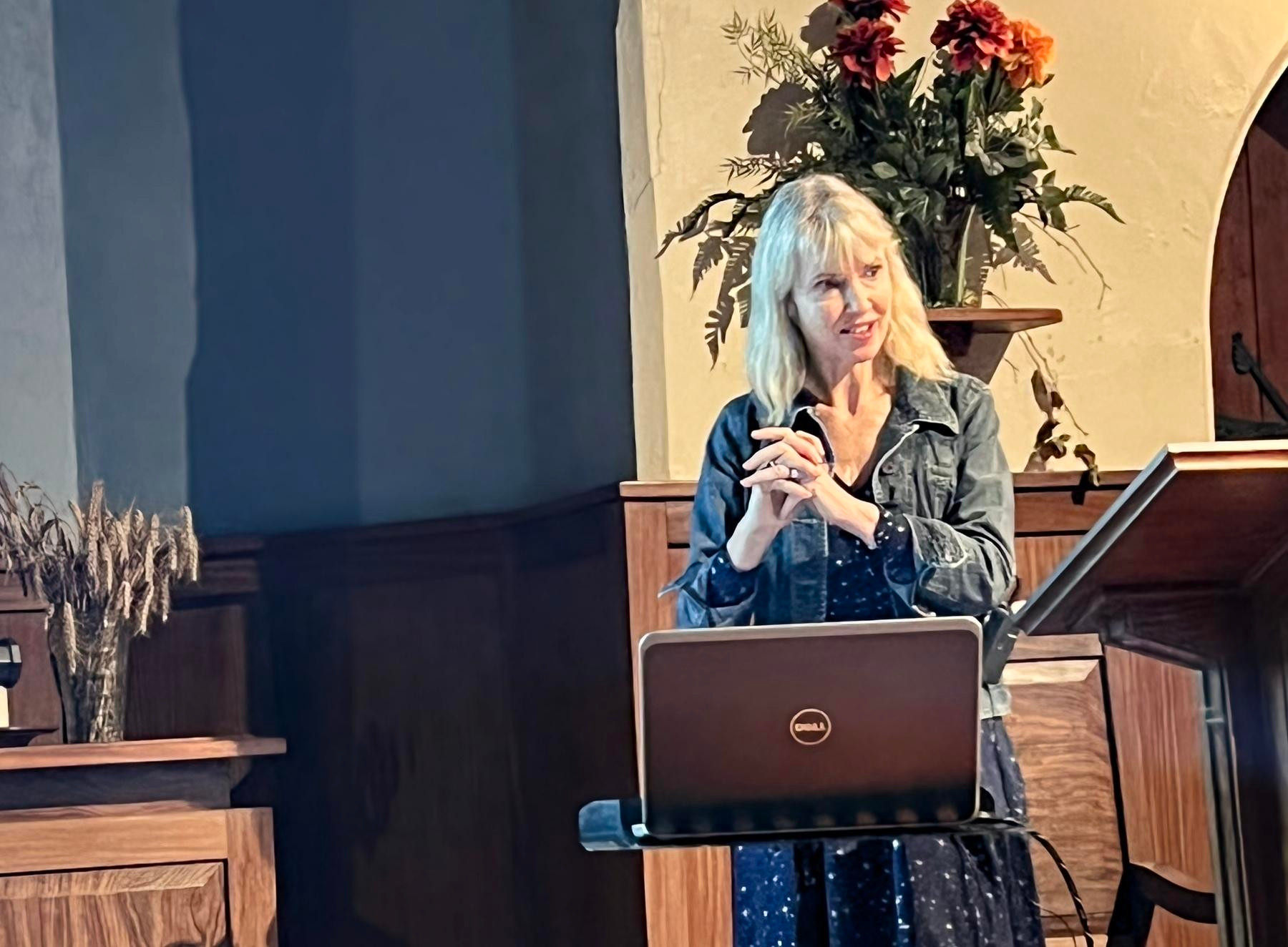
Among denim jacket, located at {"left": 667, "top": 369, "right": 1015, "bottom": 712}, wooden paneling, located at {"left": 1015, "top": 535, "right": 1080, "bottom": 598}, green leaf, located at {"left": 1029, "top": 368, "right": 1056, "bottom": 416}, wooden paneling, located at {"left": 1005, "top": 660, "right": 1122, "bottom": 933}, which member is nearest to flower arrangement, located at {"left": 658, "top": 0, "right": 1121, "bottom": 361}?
green leaf, located at {"left": 1029, "top": 368, "right": 1056, "bottom": 416}

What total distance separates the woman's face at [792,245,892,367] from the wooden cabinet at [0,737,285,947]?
121 centimetres

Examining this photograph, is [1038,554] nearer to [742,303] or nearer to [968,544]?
[742,303]

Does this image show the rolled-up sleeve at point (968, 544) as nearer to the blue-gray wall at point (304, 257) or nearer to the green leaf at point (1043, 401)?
the green leaf at point (1043, 401)

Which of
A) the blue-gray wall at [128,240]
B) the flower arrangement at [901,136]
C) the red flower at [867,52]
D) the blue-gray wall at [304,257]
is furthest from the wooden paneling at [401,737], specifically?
the red flower at [867,52]

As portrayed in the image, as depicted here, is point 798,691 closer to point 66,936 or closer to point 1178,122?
point 66,936

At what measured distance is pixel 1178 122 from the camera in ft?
10.00

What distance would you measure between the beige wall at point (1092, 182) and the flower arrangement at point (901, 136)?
0.13ft

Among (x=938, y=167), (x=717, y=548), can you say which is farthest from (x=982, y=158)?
(x=717, y=548)

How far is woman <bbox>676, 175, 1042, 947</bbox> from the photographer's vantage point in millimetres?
1816

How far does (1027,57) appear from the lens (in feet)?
9.13

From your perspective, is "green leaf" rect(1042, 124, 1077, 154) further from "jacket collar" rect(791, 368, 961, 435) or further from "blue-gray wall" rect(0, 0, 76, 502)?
"blue-gray wall" rect(0, 0, 76, 502)

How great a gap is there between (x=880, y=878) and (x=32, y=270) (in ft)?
7.02

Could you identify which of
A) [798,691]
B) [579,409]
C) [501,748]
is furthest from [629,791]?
[798,691]

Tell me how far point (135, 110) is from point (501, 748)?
1.39 m
